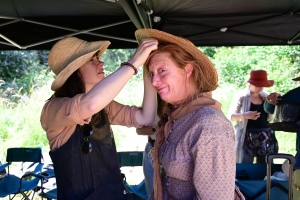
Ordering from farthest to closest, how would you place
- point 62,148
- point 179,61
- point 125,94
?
point 125,94 < point 62,148 < point 179,61

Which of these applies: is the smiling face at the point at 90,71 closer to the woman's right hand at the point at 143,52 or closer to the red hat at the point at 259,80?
the woman's right hand at the point at 143,52

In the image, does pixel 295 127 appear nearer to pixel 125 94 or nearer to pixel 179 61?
pixel 179 61

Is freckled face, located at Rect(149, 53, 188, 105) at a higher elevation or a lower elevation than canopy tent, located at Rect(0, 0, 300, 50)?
lower

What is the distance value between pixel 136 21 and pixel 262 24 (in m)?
1.60

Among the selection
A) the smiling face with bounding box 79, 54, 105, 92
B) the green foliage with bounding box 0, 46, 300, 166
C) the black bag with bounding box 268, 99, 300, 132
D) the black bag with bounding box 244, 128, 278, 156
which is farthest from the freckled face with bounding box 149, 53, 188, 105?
the green foliage with bounding box 0, 46, 300, 166

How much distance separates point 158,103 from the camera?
1.86 meters

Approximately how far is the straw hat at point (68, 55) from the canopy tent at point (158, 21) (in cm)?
144

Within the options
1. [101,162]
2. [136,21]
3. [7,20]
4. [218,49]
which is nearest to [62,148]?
[101,162]

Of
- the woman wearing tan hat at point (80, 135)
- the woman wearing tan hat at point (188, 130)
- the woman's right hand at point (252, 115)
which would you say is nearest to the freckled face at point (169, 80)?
the woman wearing tan hat at point (188, 130)

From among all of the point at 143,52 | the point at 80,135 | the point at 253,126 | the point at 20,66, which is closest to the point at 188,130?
the point at 143,52

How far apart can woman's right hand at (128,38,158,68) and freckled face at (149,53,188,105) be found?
0.05 m

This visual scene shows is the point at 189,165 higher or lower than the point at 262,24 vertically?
lower

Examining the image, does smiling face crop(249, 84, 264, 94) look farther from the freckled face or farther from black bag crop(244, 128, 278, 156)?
the freckled face

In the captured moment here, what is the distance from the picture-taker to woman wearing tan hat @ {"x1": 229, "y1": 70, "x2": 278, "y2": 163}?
16.1 feet
